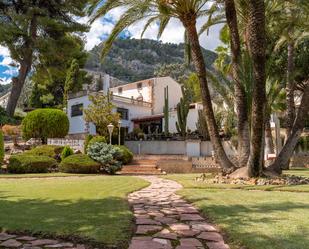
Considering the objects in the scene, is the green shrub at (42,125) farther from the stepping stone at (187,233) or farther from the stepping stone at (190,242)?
the stepping stone at (190,242)

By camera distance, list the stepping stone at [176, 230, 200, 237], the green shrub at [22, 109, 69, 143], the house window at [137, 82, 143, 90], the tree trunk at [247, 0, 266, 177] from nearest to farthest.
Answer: the stepping stone at [176, 230, 200, 237], the tree trunk at [247, 0, 266, 177], the green shrub at [22, 109, 69, 143], the house window at [137, 82, 143, 90]

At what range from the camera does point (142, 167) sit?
73.6 feet

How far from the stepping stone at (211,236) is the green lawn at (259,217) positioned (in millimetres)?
144

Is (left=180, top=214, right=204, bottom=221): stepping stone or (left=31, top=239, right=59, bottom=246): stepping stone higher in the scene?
(left=180, top=214, right=204, bottom=221): stepping stone

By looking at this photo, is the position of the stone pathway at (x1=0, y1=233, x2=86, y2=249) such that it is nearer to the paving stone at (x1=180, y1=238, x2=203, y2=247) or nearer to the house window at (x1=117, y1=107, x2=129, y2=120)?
the paving stone at (x1=180, y1=238, x2=203, y2=247)

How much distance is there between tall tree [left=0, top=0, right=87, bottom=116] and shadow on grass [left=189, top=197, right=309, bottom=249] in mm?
26782

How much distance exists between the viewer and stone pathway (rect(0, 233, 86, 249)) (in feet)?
15.2

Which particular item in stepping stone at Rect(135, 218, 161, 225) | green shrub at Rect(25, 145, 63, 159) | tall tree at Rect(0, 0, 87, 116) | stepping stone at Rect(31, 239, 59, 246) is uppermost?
tall tree at Rect(0, 0, 87, 116)

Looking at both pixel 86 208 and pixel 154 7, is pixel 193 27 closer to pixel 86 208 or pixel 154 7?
pixel 154 7

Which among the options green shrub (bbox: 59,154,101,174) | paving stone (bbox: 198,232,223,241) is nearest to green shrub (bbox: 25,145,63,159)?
green shrub (bbox: 59,154,101,174)

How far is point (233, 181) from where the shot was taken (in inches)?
487

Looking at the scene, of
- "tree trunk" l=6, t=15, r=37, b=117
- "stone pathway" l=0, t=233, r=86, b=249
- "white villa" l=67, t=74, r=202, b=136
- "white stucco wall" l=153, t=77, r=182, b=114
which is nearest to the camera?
"stone pathway" l=0, t=233, r=86, b=249

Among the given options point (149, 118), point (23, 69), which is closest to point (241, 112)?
point (23, 69)

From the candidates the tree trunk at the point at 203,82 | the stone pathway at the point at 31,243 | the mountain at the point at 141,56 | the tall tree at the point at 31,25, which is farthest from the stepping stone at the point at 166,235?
the mountain at the point at 141,56
